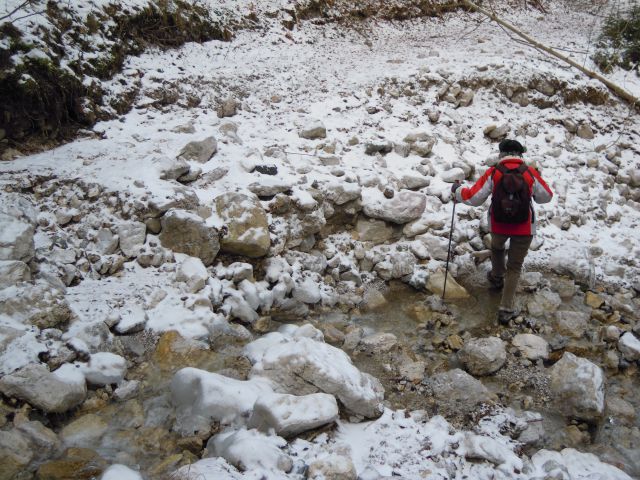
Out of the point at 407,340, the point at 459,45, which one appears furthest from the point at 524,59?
the point at 407,340

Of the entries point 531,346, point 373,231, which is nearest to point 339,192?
point 373,231

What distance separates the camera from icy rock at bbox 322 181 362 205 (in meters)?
6.11

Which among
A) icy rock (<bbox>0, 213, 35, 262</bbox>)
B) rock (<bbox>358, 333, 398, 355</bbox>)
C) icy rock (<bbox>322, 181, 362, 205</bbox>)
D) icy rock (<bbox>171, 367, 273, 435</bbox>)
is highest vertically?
icy rock (<bbox>0, 213, 35, 262</bbox>)

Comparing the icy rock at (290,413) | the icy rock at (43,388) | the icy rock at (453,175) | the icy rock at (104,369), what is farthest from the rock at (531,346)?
the icy rock at (43,388)

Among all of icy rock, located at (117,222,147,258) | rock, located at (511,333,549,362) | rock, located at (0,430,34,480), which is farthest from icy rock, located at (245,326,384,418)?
icy rock, located at (117,222,147,258)

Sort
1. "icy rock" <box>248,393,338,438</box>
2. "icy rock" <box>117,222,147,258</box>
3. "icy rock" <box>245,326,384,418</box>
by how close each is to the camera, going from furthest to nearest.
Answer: "icy rock" <box>117,222,147,258</box> < "icy rock" <box>245,326,384,418</box> < "icy rock" <box>248,393,338,438</box>

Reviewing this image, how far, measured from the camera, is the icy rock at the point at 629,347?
181 inches

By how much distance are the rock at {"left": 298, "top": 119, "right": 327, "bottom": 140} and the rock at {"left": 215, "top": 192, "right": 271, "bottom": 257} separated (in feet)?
6.82

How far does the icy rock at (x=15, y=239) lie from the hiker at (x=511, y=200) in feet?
15.8

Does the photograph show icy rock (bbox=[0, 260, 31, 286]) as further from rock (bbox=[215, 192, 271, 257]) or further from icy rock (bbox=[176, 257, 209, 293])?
rock (bbox=[215, 192, 271, 257])

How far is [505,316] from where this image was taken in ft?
17.1

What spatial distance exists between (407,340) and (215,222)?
2.75 metres

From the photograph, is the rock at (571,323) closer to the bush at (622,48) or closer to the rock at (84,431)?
the rock at (84,431)

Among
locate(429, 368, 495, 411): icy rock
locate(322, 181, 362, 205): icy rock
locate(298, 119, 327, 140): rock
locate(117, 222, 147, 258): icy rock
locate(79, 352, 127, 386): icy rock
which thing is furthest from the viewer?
locate(298, 119, 327, 140): rock
